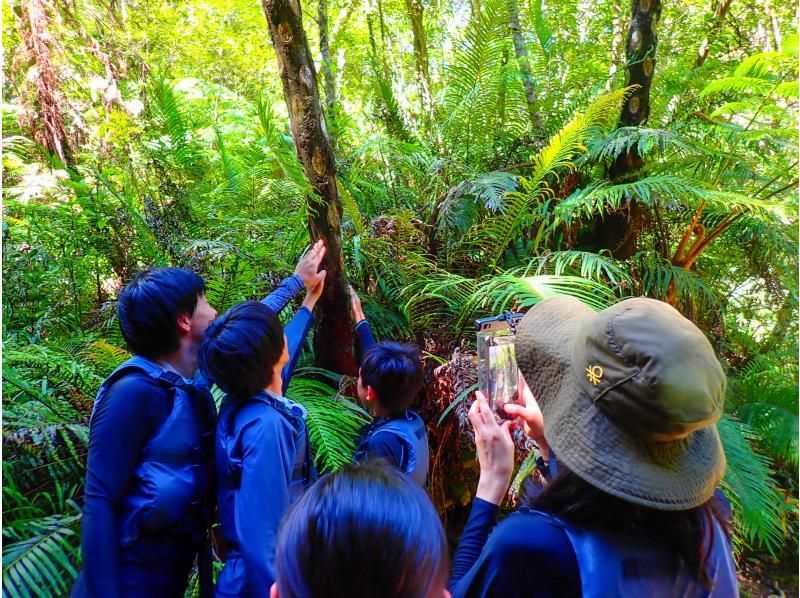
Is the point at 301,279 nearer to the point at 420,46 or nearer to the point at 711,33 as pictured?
the point at 711,33

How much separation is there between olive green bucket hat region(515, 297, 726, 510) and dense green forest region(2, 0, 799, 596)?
128 centimetres

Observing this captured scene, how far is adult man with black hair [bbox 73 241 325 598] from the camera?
125cm

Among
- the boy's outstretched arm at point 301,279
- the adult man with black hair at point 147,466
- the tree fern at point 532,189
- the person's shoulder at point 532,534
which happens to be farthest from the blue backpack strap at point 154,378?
the tree fern at point 532,189

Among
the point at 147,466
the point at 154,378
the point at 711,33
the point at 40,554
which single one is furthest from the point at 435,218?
the point at 711,33

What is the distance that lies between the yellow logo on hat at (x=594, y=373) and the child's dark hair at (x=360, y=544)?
1.09ft

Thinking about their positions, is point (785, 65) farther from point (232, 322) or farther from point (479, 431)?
point (232, 322)

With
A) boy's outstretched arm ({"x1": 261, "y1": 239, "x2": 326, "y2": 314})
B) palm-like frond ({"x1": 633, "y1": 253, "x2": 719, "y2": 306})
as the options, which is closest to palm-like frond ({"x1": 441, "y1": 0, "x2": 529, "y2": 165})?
palm-like frond ({"x1": 633, "y1": 253, "x2": 719, "y2": 306})

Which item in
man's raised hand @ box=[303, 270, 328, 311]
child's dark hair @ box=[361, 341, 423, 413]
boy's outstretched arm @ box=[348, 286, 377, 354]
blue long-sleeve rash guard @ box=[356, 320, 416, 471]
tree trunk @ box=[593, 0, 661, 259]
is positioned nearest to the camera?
blue long-sleeve rash guard @ box=[356, 320, 416, 471]

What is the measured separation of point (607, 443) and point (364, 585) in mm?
420

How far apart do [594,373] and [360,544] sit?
1.42 ft

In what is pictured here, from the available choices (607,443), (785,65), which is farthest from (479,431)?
(785,65)

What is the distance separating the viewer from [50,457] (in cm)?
203

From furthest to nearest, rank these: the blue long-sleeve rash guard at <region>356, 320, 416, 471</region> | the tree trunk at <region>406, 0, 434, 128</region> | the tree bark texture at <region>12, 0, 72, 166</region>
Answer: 1. the tree trunk at <region>406, 0, 434, 128</region>
2. the tree bark texture at <region>12, 0, 72, 166</region>
3. the blue long-sleeve rash guard at <region>356, 320, 416, 471</region>

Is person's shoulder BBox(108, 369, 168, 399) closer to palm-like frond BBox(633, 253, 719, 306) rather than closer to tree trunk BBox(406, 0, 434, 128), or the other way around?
palm-like frond BBox(633, 253, 719, 306)
